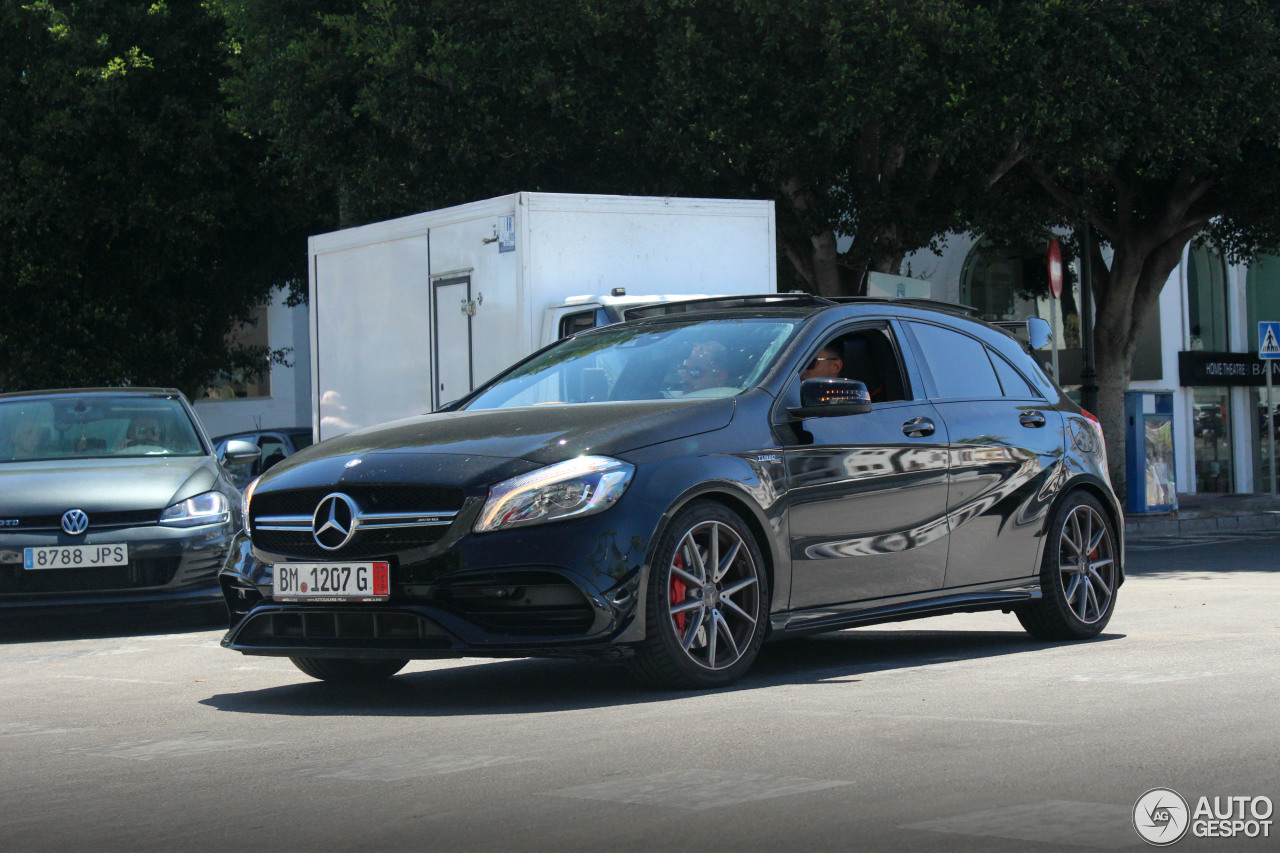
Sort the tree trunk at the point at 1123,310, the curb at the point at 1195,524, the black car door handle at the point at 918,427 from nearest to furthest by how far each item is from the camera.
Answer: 1. the black car door handle at the point at 918,427
2. the curb at the point at 1195,524
3. the tree trunk at the point at 1123,310

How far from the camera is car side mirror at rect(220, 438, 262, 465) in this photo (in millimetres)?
11430

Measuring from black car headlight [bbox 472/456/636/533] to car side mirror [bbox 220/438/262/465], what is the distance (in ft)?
17.4

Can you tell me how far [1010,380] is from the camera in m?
8.72

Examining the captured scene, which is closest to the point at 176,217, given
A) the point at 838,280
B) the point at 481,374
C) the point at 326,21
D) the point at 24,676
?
the point at 326,21

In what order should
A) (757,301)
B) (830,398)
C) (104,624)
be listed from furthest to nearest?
(104,624) → (757,301) → (830,398)

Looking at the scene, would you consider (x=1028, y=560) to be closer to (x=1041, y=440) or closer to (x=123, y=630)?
(x=1041, y=440)

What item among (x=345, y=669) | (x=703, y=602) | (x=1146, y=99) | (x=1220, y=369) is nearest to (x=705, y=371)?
(x=703, y=602)

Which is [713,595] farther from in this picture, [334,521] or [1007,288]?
[1007,288]

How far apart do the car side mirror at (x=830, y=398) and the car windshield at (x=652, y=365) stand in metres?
0.22

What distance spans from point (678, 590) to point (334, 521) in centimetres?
132

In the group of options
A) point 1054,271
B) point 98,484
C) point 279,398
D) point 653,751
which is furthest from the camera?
point 279,398

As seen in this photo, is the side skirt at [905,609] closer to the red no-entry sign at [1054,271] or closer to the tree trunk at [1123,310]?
the red no-entry sign at [1054,271]

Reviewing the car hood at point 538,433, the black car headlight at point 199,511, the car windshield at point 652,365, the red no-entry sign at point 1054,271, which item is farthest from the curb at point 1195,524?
the car hood at point 538,433

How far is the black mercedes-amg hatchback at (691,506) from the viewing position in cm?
641
